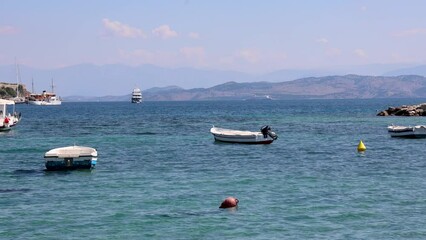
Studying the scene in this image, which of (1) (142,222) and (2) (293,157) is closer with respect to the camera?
(1) (142,222)

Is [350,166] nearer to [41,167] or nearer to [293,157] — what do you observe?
[293,157]

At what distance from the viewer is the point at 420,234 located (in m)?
27.5

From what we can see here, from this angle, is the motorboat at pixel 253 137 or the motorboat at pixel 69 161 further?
the motorboat at pixel 253 137

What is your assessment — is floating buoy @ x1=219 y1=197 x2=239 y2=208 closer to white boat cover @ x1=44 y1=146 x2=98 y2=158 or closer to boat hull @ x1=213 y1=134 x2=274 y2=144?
white boat cover @ x1=44 y1=146 x2=98 y2=158

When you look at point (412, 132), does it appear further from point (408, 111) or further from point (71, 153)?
point (408, 111)

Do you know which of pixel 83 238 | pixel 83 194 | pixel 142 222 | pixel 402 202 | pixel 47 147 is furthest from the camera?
pixel 47 147

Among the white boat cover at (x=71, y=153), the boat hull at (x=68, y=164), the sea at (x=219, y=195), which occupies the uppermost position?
the white boat cover at (x=71, y=153)

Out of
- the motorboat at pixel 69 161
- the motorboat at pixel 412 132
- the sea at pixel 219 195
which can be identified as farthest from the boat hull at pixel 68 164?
the motorboat at pixel 412 132

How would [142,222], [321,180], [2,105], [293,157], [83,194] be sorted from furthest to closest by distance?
[2,105] → [293,157] → [321,180] → [83,194] → [142,222]

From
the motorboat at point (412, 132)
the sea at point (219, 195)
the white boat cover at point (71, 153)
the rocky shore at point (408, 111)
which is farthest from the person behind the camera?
the rocky shore at point (408, 111)

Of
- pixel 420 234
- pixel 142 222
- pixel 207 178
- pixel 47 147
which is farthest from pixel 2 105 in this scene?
pixel 420 234

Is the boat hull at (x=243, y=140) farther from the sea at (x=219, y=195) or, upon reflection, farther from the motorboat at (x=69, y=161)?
the motorboat at (x=69, y=161)

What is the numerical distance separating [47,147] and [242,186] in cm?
3441

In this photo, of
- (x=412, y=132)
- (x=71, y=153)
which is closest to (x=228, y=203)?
(x=71, y=153)
